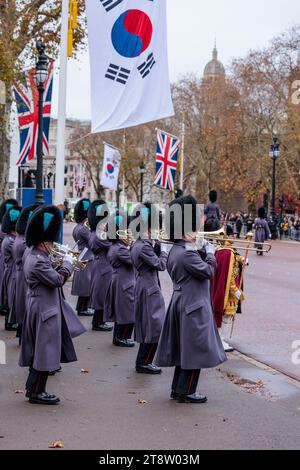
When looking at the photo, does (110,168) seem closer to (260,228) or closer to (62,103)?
(260,228)

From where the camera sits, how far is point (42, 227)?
7000mm

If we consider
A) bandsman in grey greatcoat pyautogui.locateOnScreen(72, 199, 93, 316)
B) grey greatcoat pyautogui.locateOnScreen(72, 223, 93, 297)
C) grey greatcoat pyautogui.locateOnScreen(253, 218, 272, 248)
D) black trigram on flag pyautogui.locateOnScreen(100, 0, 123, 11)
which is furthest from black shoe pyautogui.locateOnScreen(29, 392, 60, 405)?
grey greatcoat pyautogui.locateOnScreen(253, 218, 272, 248)

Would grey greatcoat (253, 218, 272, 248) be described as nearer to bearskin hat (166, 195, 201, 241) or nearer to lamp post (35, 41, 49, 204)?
lamp post (35, 41, 49, 204)

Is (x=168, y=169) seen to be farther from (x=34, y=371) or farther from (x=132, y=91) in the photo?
(x=34, y=371)

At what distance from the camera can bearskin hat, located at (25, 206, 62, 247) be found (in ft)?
22.9

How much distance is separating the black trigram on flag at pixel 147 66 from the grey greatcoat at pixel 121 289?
256cm

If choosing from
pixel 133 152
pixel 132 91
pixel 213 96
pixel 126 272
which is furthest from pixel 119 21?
pixel 133 152

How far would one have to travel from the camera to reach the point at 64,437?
5.83 m

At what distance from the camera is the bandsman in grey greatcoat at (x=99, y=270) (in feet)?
35.8

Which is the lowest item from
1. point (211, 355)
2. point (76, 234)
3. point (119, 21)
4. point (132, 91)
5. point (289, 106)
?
point (211, 355)

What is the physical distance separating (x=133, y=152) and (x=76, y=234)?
54761 millimetres

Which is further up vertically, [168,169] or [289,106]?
[289,106]

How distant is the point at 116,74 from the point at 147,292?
11.4 feet

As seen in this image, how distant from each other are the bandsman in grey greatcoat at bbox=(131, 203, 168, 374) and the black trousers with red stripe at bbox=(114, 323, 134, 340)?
1256 mm
